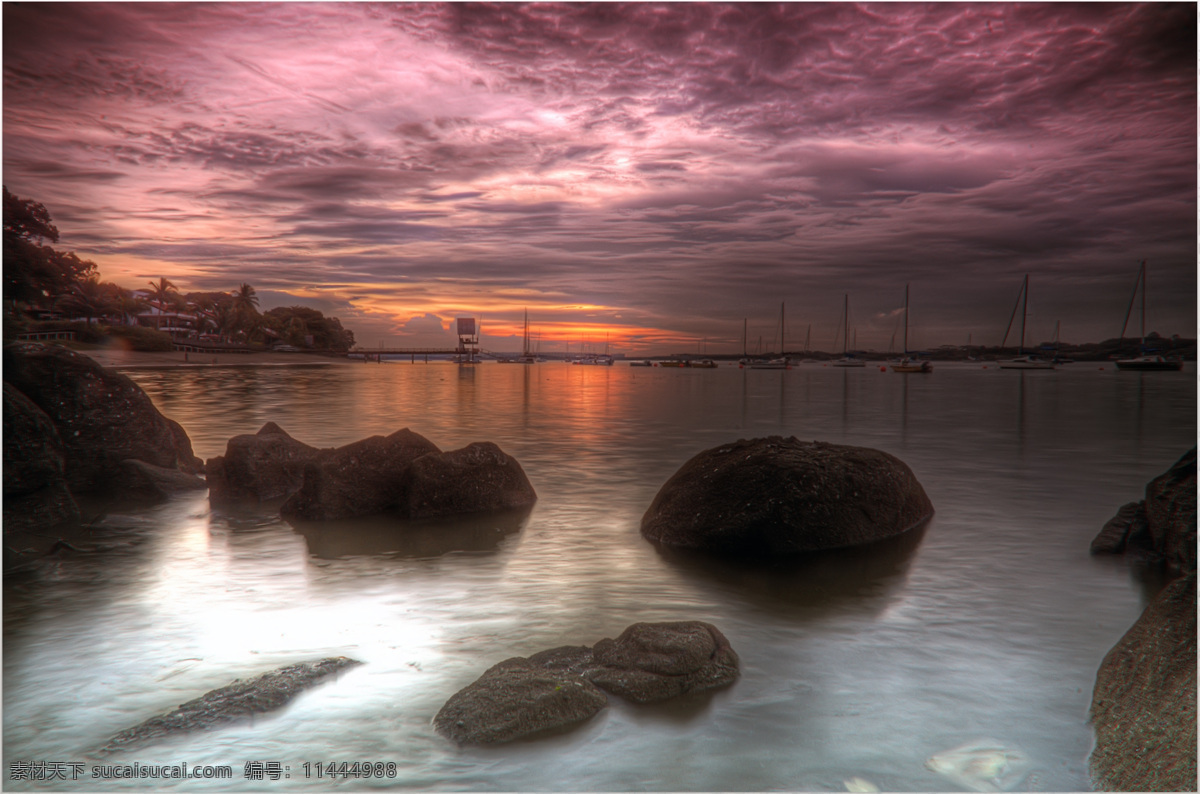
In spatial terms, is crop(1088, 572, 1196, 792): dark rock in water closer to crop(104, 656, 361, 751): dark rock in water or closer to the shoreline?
crop(104, 656, 361, 751): dark rock in water

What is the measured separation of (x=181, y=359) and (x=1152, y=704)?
Answer: 105333 millimetres

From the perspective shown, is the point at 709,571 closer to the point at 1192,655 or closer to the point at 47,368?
the point at 1192,655

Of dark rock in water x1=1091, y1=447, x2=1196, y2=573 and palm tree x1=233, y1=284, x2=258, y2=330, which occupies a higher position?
palm tree x1=233, y1=284, x2=258, y2=330

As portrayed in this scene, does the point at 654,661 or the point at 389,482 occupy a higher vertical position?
the point at 389,482

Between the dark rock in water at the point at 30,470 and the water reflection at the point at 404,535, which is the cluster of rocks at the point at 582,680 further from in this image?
the dark rock in water at the point at 30,470

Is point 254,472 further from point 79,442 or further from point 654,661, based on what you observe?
point 654,661

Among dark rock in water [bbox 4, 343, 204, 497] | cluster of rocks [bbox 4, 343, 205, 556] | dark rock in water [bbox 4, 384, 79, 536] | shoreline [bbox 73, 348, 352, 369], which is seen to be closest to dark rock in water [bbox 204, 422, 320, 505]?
cluster of rocks [bbox 4, 343, 205, 556]

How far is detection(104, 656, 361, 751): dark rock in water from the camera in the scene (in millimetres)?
4418

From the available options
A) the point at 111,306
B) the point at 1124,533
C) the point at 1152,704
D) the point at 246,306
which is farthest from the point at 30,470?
the point at 246,306

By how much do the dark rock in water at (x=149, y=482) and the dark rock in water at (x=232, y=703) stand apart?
815 cm

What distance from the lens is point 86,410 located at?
1120 centimetres

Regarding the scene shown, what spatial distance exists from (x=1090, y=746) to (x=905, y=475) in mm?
5776

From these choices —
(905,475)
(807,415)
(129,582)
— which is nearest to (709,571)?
(905,475)

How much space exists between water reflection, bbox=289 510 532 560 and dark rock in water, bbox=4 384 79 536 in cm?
313
